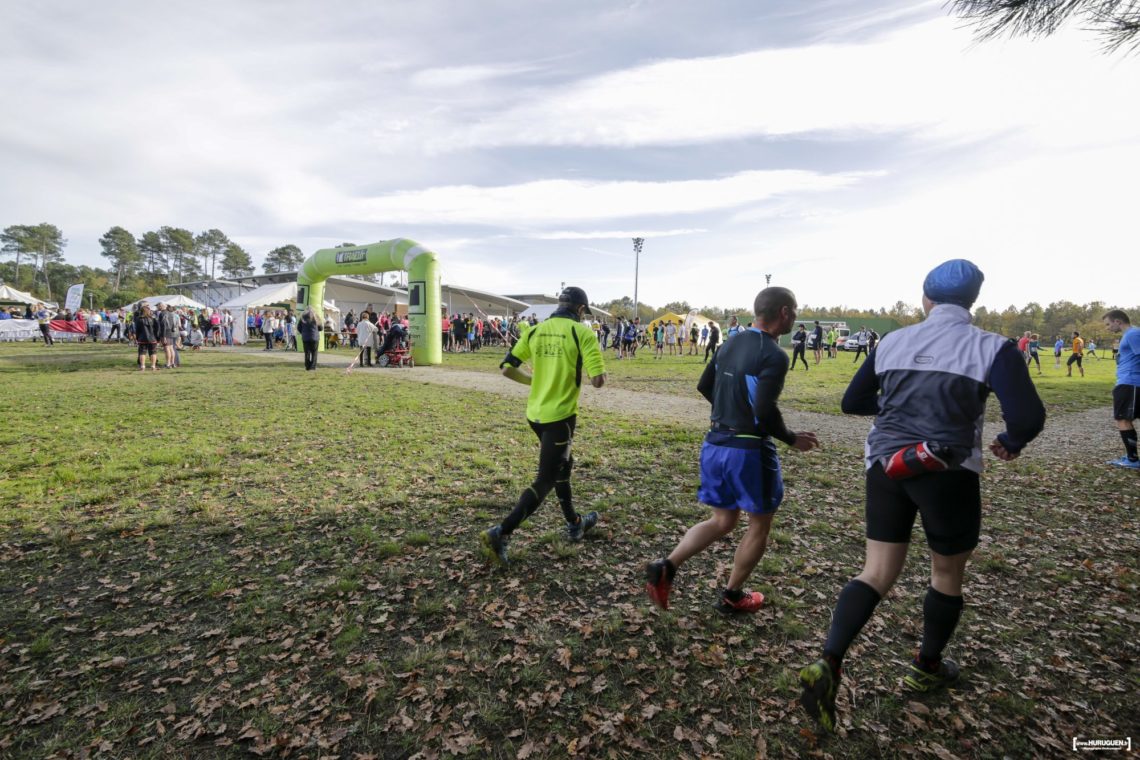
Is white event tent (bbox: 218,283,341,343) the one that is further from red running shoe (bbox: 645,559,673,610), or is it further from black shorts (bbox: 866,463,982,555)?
black shorts (bbox: 866,463,982,555)

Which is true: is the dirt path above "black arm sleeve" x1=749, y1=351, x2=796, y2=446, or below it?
below

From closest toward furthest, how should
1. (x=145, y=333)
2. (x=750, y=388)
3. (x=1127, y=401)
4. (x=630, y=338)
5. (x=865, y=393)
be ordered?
(x=865, y=393) < (x=750, y=388) < (x=1127, y=401) < (x=145, y=333) < (x=630, y=338)

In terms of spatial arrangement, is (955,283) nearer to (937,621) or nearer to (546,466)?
(937,621)

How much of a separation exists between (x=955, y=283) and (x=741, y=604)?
87.5 inches

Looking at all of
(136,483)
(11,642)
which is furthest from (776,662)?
(136,483)

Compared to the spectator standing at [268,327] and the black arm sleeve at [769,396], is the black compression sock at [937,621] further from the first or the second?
the spectator standing at [268,327]

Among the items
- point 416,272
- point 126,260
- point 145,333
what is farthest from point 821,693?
point 126,260

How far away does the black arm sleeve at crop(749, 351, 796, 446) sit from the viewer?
9.26ft

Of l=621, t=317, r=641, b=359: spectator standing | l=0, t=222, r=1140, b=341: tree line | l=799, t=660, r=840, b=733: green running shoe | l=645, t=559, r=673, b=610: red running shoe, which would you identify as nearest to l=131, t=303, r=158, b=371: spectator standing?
l=621, t=317, r=641, b=359: spectator standing

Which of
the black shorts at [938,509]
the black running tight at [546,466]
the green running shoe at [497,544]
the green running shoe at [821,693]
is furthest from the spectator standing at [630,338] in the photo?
the green running shoe at [821,693]

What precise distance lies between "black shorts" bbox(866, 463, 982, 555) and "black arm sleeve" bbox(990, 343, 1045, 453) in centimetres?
28

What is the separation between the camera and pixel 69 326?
31.0 meters

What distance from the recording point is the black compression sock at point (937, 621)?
2.53 meters

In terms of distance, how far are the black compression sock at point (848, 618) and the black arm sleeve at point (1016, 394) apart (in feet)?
2.97
